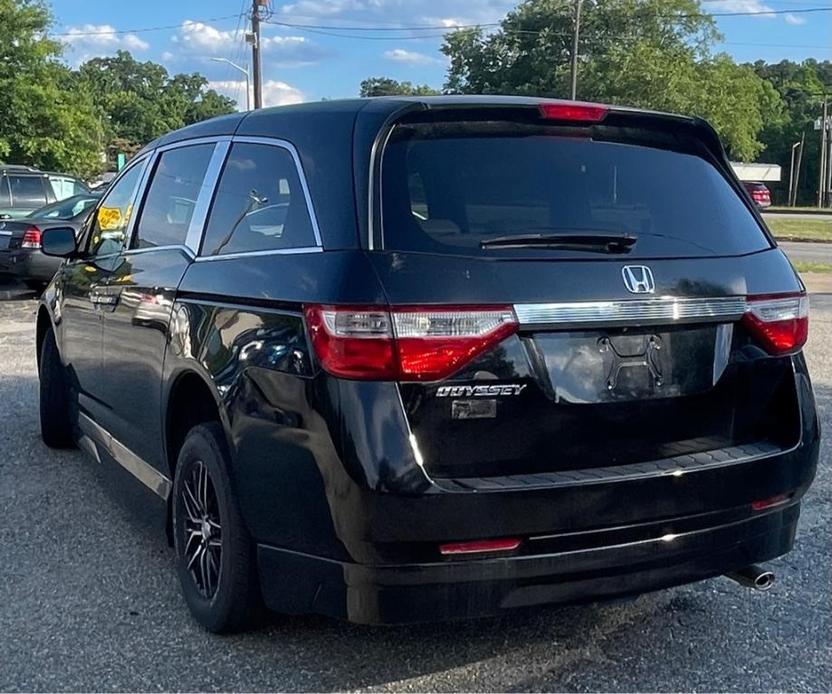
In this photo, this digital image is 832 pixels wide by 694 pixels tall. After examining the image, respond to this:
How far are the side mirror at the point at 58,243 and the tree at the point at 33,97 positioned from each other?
24.9m

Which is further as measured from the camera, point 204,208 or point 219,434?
point 204,208

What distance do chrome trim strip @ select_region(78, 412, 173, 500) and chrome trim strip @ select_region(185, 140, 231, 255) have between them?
95 cm

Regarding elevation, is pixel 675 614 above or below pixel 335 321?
below

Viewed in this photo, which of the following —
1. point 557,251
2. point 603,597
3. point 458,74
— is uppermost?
point 458,74

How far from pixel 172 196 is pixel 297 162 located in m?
1.25

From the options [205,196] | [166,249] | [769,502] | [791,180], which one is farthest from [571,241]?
[791,180]

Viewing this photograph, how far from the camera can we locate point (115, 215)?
16.8ft

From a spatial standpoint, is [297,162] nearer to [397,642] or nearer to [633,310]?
[633,310]

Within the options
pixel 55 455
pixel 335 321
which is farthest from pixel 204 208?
pixel 55 455

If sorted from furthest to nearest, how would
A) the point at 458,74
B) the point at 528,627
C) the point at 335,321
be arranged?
the point at 458,74, the point at 528,627, the point at 335,321

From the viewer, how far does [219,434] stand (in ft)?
11.3

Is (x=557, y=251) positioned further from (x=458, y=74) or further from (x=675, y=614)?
(x=458, y=74)

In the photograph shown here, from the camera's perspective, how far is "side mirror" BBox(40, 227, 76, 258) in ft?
18.2

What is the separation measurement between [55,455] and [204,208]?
2740mm
